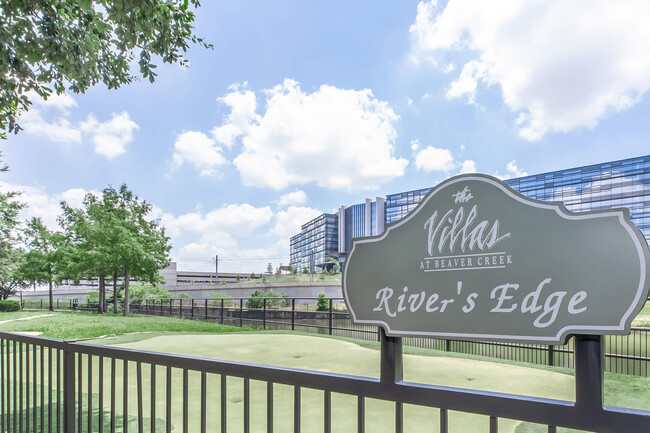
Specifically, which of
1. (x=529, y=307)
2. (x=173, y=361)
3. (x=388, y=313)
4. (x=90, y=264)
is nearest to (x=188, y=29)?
(x=173, y=361)

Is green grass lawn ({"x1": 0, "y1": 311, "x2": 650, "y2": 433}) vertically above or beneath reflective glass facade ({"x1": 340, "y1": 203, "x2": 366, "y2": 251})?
beneath

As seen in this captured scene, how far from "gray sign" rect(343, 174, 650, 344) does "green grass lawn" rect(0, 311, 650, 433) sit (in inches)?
59.4

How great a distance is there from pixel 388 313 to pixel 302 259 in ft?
461

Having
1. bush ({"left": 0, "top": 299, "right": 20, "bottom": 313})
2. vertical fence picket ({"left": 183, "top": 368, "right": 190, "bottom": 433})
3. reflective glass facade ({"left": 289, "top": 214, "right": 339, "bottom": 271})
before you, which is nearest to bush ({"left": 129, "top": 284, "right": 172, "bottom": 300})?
bush ({"left": 0, "top": 299, "right": 20, "bottom": 313})

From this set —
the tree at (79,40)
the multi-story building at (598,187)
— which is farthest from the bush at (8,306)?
the multi-story building at (598,187)

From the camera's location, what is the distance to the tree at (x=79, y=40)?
440cm

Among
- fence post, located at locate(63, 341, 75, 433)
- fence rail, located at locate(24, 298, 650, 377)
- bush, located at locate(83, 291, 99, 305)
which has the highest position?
fence post, located at locate(63, 341, 75, 433)

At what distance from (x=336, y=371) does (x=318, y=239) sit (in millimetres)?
122268

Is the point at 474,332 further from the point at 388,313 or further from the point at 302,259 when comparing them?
the point at 302,259

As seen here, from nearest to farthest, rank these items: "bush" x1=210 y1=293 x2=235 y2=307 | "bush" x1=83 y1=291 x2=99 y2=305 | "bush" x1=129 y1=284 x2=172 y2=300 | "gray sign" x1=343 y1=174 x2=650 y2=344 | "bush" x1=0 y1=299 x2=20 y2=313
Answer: "gray sign" x1=343 y1=174 x2=650 y2=344
"bush" x1=210 y1=293 x2=235 y2=307
"bush" x1=0 y1=299 x2=20 y2=313
"bush" x1=83 y1=291 x2=99 y2=305
"bush" x1=129 y1=284 x2=172 y2=300

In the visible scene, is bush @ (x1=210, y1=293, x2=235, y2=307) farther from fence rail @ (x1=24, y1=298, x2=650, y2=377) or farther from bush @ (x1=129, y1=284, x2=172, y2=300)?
bush @ (x1=129, y1=284, x2=172, y2=300)

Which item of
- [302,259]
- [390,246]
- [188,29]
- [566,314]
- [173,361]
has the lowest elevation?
[302,259]

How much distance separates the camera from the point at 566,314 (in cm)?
136

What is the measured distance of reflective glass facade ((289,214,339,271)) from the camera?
124 m
